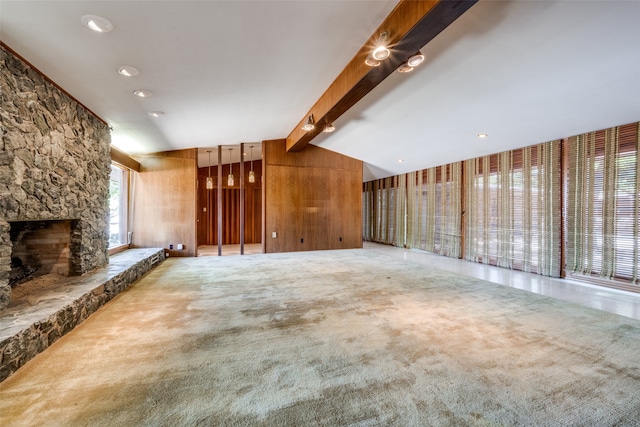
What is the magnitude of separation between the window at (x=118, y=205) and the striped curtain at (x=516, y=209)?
312 inches

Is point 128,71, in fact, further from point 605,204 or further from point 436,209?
point 436,209

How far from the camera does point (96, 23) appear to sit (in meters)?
2.23

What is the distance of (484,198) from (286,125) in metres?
4.77

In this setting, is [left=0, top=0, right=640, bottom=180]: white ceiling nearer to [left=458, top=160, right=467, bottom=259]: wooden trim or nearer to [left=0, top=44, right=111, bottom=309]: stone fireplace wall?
[left=0, top=44, right=111, bottom=309]: stone fireplace wall

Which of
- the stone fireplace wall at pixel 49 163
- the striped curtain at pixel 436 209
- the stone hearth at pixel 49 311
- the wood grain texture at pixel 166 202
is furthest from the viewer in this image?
the striped curtain at pixel 436 209

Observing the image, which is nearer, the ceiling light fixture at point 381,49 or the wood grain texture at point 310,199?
the ceiling light fixture at point 381,49

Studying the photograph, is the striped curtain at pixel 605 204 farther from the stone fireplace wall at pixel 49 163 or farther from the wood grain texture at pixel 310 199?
the stone fireplace wall at pixel 49 163

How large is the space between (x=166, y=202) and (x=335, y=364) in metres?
6.24

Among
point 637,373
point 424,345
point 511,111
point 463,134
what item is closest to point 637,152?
point 511,111

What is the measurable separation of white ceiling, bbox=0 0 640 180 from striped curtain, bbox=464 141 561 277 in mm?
452

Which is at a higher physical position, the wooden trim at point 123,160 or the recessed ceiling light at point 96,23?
the recessed ceiling light at point 96,23

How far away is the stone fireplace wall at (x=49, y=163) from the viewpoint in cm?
248

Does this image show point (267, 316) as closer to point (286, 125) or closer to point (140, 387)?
point (140, 387)

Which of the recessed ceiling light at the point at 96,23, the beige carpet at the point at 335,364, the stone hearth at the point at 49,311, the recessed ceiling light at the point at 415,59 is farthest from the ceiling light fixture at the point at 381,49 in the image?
the stone hearth at the point at 49,311
